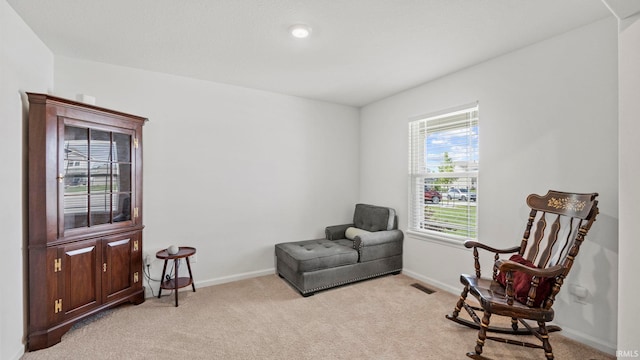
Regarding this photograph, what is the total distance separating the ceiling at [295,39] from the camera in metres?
1.92

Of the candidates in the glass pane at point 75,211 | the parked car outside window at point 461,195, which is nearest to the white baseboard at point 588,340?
the parked car outside window at point 461,195

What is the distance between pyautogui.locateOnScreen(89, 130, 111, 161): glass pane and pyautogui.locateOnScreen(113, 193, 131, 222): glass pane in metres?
0.39

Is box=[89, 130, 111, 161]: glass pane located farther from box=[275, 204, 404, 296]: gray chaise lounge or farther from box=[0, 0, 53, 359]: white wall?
box=[275, 204, 404, 296]: gray chaise lounge

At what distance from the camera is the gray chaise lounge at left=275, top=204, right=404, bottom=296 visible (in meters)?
3.11

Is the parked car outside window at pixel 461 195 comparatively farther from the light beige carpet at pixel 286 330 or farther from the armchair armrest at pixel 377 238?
the light beige carpet at pixel 286 330

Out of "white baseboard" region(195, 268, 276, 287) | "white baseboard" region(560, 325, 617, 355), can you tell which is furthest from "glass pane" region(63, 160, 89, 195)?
"white baseboard" region(560, 325, 617, 355)

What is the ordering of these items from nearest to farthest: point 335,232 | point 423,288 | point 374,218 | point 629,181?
1. point 629,181
2. point 423,288
3. point 374,218
4. point 335,232

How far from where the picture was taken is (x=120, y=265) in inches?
104

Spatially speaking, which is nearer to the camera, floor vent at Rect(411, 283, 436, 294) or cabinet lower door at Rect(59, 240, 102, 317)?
cabinet lower door at Rect(59, 240, 102, 317)

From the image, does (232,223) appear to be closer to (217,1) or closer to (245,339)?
(245,339)

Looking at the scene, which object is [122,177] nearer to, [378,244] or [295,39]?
[295,39]

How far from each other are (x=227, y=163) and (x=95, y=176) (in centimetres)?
134

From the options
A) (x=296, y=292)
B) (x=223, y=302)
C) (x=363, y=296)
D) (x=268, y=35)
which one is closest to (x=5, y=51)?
(x=268, y=35)

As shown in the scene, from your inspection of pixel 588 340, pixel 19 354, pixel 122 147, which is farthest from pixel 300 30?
pixel 588 340
